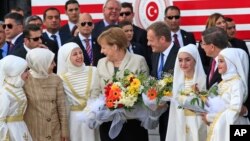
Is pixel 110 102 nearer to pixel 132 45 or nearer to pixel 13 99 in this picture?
pixel 13 99

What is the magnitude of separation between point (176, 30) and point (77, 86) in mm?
2153

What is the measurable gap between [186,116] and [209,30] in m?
Result: 0.81

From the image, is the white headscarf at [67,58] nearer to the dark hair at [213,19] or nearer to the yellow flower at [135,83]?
the yellow flower at [135,83]

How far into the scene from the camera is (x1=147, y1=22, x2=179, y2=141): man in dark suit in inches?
323

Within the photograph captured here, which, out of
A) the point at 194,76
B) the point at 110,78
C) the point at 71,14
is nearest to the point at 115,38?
the point at 110,78

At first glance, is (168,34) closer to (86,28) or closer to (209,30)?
(209,30)

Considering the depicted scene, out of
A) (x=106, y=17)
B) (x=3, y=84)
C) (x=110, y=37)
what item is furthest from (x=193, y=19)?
(x=3, y=84)

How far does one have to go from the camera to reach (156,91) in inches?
305

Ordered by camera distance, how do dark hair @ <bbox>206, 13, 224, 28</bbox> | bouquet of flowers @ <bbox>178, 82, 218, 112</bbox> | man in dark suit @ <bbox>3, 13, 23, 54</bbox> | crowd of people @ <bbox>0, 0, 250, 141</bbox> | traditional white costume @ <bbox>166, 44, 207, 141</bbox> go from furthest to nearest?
man in dark suit @ <bbox>3, 13, 23, 54</bbox>, dark hair @ <bbox>206, 13, 224, 28</bbox>, traditional white costume @ <bbox>166, 44, 207, 141</bbox>, bouquet of flowers @ <bbox>178, 82, 218, 112</bbox>, crowd of people @ <bbox>0, 0, 250, 141</bbox>

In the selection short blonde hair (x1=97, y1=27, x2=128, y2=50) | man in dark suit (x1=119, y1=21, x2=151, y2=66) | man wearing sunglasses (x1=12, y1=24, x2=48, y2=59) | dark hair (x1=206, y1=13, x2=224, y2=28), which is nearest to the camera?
short blonde hair (x1=97, y1=27, x2=128, y2=50)

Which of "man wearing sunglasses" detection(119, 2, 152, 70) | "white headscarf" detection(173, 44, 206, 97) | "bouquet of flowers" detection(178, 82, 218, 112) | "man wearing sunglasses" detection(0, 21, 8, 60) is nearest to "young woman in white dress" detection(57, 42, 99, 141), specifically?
"white headscarf" detection(173, 44, 206, 97)

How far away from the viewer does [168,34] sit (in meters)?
8.23

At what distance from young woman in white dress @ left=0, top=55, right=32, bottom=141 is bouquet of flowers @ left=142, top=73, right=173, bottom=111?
1.10 m

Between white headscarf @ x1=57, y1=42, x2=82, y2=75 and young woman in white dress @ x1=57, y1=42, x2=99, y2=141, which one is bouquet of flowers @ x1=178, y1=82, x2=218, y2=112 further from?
white headscarf @ x1=57, y1=42, x2=82, y2=75
